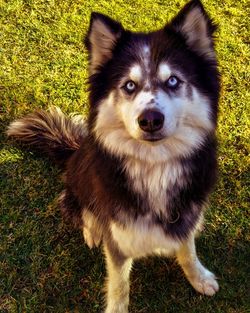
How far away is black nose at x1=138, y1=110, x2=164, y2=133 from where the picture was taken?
2.21 metres

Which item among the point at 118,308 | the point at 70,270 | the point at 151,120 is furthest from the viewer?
the point at 70,270

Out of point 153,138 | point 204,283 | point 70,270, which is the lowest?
point 70,270

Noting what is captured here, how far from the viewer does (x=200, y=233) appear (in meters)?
3.39

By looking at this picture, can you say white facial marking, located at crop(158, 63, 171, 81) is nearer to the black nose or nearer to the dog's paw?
the black nose

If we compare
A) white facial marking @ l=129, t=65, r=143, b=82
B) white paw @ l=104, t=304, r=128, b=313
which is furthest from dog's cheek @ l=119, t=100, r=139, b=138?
white paw @ l=104, t=304, r=128, b=313

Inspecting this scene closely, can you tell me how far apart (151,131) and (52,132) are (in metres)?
1.41

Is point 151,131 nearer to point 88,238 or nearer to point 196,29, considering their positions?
point 196,29

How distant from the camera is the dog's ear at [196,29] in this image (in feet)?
7.87

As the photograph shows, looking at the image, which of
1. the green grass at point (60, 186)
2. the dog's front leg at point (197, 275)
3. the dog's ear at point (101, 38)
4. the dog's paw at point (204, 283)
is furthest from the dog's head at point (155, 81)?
the green grass at point (60, 186)

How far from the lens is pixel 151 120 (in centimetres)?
221

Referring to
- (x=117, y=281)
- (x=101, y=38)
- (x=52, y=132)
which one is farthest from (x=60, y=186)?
(x=101, y=38)

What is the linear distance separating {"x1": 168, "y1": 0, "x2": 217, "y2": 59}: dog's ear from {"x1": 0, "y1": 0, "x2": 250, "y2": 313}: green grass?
1.40 meters

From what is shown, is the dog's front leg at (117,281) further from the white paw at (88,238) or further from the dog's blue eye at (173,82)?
the dog's blue eye at (173,82)

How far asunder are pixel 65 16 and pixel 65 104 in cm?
105
